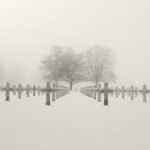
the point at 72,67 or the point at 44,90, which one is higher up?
the point at 72,67

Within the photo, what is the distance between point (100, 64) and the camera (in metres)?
64.2

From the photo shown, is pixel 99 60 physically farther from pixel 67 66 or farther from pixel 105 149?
pixel 105 149

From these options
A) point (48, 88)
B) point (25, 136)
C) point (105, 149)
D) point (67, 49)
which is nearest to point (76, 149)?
point (105, 149)

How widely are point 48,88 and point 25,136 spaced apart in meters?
9.75

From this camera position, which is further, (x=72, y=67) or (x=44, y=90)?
(x=72, y=67)

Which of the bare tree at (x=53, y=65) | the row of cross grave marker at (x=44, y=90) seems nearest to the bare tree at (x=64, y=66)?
the bare tree at (x=53, y=65)

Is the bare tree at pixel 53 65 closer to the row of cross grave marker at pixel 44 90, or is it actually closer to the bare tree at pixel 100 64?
the bare tree at pixel 100 64

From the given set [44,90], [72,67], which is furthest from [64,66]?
[44,90]

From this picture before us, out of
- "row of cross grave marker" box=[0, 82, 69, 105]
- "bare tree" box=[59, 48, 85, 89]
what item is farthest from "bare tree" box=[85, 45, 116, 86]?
Result: "row of cross grave marker" box=[0, 82, 69, 105]

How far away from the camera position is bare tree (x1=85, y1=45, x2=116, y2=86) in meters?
63.5

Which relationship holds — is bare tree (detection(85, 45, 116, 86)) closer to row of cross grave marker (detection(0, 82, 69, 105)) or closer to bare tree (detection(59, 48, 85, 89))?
bare tree (detection(59, 48, 85, 89))

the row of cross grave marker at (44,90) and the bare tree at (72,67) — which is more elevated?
the bare tree at (72,67)

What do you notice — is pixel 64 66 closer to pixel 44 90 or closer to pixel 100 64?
pixel 100 64

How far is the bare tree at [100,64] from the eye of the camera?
208 feet
